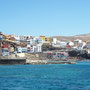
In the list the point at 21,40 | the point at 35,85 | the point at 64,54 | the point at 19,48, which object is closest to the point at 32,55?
the point at 19,48

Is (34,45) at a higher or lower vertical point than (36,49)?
higher

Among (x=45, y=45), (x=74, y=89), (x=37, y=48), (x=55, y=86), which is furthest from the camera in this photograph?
(x=45, y=45)

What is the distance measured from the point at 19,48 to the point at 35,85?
95.9 m

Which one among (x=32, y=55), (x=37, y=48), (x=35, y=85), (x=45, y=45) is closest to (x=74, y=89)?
(x=35, y=85)

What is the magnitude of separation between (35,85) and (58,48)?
119974mm

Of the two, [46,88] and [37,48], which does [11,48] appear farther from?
[46,88]

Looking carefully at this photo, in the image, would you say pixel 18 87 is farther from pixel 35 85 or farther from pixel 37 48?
pixel 37 48

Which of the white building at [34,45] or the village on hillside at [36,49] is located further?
the white building at [34,45]

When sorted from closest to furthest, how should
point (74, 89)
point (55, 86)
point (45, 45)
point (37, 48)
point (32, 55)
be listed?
point (74, 89) → point (55, 86) → point (32, 55) → point (37, 48) → point (45, 45)

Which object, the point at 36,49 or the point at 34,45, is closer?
the point at 36,49

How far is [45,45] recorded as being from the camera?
152 metres

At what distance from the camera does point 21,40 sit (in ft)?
504

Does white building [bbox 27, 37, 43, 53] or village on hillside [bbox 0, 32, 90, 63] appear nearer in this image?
village on hillside [bbox 0, 32, 90, 63]

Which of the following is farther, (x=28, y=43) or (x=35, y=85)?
Result: (x=28, y=43)
